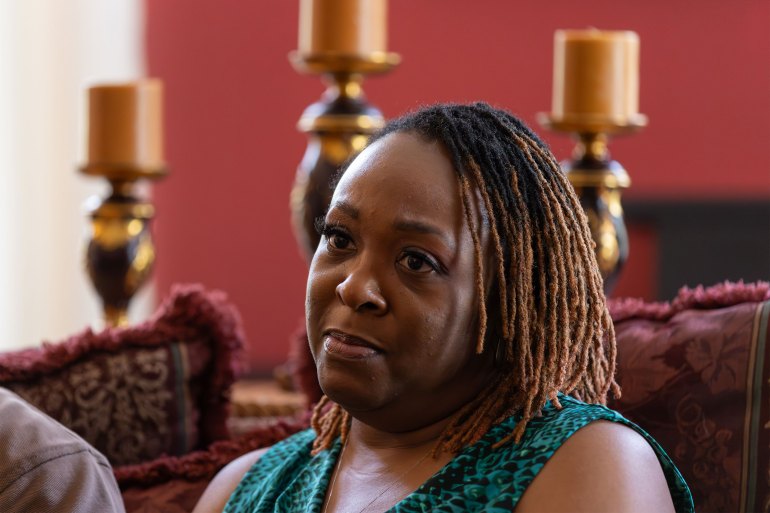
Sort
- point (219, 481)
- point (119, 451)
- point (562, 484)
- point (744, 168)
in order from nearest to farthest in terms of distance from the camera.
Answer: point (562, 484)
point (219, 481)
point (119, 451)
point (744, 168)

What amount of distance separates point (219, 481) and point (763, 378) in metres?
0.61

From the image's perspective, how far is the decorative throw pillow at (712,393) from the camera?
144 centimetres

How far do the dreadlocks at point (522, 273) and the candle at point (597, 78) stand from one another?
885 mm

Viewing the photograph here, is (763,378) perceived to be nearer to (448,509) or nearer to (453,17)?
(448,509)

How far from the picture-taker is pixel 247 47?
4.61 meters

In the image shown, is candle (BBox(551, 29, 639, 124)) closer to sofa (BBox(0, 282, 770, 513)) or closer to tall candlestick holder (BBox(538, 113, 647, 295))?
tall candlestick holder (BBox(538, 113, 647, 295))

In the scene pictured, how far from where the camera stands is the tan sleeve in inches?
55.7

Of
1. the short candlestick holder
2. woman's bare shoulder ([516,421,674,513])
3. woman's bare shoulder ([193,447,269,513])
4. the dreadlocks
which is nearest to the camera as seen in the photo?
woman's bare shoulder ([516,421,674,513])

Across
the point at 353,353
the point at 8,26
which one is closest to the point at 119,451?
the point at 353,353

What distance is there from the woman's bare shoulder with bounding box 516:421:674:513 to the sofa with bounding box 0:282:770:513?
0.91ft

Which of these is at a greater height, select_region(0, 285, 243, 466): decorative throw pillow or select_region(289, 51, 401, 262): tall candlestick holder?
select_region(289, 51, 401, 262): tall candlestick holder

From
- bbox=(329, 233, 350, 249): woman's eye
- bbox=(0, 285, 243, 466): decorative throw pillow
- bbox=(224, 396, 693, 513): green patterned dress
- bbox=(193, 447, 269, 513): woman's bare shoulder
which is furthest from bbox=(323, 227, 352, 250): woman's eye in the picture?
bbox=(0, 285, 243, 466): decorative throw pillow

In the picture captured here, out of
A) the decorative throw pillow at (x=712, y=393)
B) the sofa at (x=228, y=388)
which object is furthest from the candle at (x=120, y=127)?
the decorative throw pillow at (x=712, y=393)

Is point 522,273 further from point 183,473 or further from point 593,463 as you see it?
point 183,473
